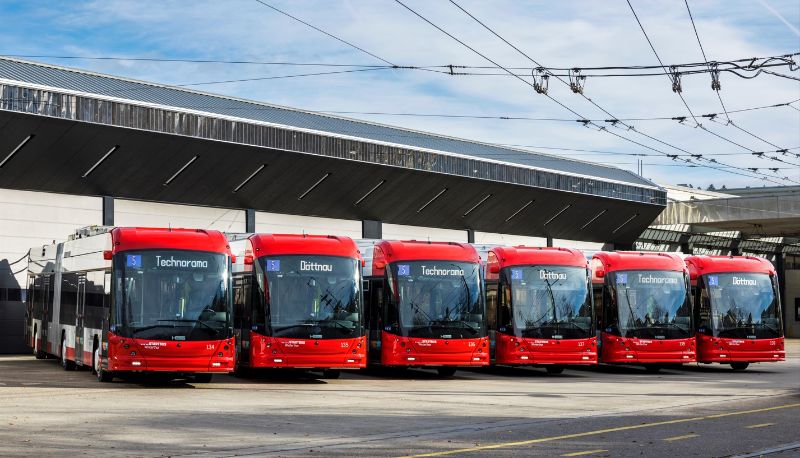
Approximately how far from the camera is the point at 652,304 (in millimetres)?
31250

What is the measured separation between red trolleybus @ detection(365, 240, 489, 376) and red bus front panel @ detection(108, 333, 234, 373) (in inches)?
189

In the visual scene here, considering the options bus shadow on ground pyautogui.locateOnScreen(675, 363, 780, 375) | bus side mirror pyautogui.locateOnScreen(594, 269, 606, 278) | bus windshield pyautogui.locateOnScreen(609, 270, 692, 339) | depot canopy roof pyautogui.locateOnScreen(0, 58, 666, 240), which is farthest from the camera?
depot canopy roof pyautogui.locateOnScreen(0, 58, 666, 240)

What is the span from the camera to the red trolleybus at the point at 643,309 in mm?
30844

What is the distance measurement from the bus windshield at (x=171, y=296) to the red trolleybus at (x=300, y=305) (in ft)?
4.22

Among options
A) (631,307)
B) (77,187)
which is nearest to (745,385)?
(631,307)

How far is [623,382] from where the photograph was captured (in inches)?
1096

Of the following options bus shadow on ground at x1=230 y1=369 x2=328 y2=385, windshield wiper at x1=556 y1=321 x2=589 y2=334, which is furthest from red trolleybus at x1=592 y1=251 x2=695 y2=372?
bus shadow on ground at x1=230 y1=369 x2=328 y2=385

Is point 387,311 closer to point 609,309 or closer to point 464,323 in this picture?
point 464,323

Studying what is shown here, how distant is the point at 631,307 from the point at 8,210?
18204mm

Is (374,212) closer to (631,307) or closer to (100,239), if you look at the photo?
(631,307)

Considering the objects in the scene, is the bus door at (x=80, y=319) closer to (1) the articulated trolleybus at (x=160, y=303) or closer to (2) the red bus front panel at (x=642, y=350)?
(1) the articulated trolleybus at (x=160, y=303)

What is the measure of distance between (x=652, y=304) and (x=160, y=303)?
13.1 metres

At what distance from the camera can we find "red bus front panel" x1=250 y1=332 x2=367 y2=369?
82.3 ft

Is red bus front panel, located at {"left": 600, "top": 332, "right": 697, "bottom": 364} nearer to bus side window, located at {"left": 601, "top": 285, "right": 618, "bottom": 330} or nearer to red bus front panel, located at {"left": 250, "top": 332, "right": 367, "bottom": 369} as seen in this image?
bus side window, located at {"left": 601, "top": 285, "right": 618, "bottom": 330}
